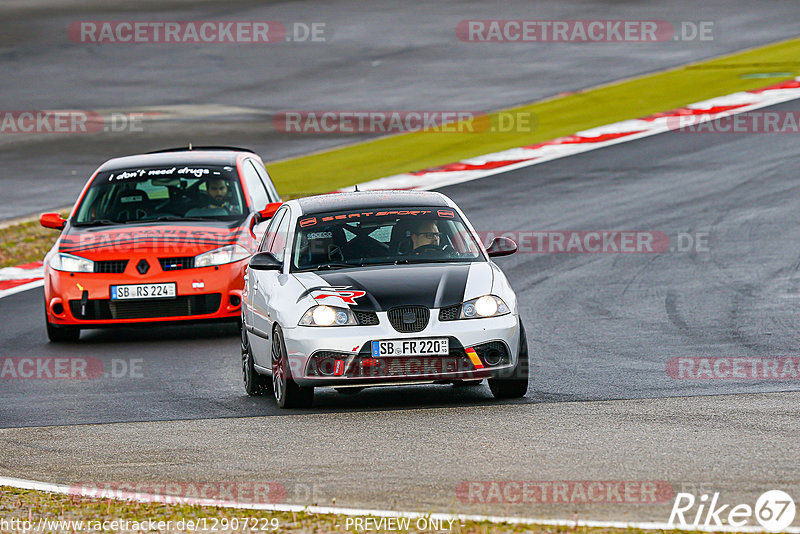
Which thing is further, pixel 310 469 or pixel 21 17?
pixel 21 17

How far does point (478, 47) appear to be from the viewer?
1459 inches

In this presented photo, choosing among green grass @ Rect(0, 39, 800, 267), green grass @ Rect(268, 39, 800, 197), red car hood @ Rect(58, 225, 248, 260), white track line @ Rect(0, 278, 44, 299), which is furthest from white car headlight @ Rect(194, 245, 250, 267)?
green grass @ Rect(268, 39, 800, 197)

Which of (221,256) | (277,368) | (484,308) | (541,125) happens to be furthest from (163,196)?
(541,125)

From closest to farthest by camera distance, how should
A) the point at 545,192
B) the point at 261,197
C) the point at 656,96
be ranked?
the point at 261,197, the point at 545,192, the point at 656,96

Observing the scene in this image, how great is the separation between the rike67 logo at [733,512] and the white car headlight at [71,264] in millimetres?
8377

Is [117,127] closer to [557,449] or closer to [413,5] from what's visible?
[413,5]

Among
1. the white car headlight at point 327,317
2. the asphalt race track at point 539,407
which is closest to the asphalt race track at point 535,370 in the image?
the asphalt race track at point 539,407

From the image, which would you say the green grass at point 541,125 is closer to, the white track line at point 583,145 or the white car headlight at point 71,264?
the white track line at point 583,145

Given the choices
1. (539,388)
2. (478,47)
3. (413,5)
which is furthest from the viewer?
(413,5)

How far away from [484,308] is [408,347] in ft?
2.05

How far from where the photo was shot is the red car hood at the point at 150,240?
14086 mm

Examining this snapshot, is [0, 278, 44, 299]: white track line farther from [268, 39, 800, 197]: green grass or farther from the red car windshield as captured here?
[268, 39, 800, 197]: green grass

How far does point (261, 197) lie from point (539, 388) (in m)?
5.49

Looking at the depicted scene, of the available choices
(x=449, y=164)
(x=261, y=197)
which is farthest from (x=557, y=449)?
(x=449, y=164)
